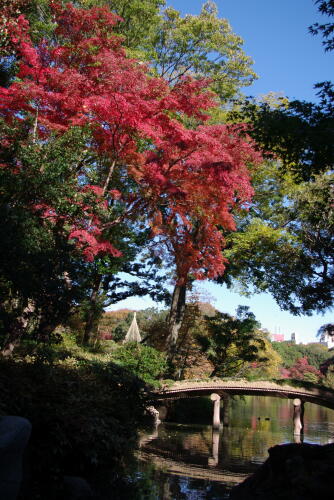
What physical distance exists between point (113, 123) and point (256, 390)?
12076 millimetres

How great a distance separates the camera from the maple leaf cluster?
1009cm

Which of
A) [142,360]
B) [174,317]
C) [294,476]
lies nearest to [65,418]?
[294,476]

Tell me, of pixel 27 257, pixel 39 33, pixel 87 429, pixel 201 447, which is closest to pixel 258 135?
pixel 27 257

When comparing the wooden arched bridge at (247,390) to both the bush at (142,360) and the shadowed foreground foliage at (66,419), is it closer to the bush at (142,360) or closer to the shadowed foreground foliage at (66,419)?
the bush at (142,360)

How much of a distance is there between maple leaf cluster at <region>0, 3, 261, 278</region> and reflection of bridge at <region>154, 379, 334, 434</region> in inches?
269

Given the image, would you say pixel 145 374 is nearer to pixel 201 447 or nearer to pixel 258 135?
pixel 201 447

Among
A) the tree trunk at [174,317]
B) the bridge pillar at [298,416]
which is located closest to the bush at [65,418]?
the tree trunk at [174,317]

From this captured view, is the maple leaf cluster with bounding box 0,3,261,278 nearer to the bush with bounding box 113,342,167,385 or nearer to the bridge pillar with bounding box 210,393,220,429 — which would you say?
the bush with bounding box 113,342,167,385

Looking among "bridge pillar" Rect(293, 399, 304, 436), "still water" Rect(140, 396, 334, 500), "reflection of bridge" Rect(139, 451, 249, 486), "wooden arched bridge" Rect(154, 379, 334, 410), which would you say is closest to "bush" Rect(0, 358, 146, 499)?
"still water" Rect(140, 396, 334, 500)

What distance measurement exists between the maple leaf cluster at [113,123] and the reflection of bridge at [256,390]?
684cm

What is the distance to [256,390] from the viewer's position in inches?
666

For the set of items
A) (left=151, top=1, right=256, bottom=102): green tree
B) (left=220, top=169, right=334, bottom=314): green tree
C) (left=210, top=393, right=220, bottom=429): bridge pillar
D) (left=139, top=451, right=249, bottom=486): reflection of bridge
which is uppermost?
(left=151, top=1, right=256, bottom=102): green tree

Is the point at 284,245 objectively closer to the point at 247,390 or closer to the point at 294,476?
the point at 247,390

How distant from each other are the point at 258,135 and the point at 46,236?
3.98 m
